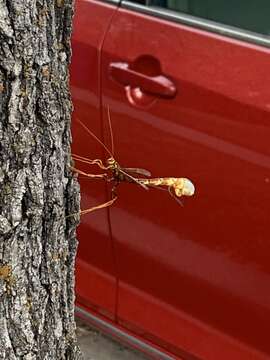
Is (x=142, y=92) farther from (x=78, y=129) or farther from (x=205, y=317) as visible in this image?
(x=205, y=317)

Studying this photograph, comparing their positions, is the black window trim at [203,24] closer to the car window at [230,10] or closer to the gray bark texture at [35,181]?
the car window at [230,10]

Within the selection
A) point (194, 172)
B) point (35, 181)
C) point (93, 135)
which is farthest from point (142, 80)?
point (35, 181)

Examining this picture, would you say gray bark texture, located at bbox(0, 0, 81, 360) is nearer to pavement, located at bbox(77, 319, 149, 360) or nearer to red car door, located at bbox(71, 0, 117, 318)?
red car door, located at bbox(71, 0, 117, 318)

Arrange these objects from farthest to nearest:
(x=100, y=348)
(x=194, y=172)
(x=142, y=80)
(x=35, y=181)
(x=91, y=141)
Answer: (x=100, y=348), (x=91, y=141), (x=142, y=80), (x=194, y=172), (x=35, y=181)

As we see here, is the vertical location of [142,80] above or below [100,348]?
above

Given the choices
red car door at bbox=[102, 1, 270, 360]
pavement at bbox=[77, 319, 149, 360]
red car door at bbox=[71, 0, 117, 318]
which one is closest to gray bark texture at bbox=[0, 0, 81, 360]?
red car door at bbox=[102, 1, 270, 360]

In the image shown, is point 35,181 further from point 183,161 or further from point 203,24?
point 203,24
